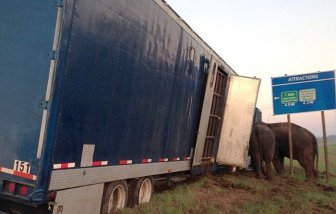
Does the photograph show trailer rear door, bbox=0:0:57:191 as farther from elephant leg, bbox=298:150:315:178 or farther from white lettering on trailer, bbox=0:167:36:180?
elephant leg, bbox=298:150:315:178

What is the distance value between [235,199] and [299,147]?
9362 millimetres

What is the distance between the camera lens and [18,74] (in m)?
5.48

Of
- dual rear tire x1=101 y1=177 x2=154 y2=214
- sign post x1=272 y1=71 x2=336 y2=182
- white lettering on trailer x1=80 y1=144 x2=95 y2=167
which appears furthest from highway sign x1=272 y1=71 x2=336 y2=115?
white lettering on trailer x1=80 y1=144 x2=95 y2=167

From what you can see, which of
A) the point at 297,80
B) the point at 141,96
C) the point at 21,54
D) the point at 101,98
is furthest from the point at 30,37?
the point at 297,80

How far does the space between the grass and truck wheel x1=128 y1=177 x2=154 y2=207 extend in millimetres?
178

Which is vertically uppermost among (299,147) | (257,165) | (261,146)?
(299,147)

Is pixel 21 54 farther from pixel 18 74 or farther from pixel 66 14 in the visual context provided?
pixel 66 14

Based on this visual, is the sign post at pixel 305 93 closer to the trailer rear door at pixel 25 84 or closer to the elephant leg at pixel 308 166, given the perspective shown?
the elephant leg at pixel 308 166

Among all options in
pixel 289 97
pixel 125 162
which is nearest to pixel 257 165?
pixel 289 97

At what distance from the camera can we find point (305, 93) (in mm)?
16969

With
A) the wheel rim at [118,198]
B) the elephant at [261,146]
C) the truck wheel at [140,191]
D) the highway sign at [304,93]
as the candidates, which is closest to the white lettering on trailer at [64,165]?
the wheel rim at [118,198]

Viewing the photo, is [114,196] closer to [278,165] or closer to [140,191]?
[140,191]

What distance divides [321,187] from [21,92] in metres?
11.9

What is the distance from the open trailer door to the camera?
1286 cm
